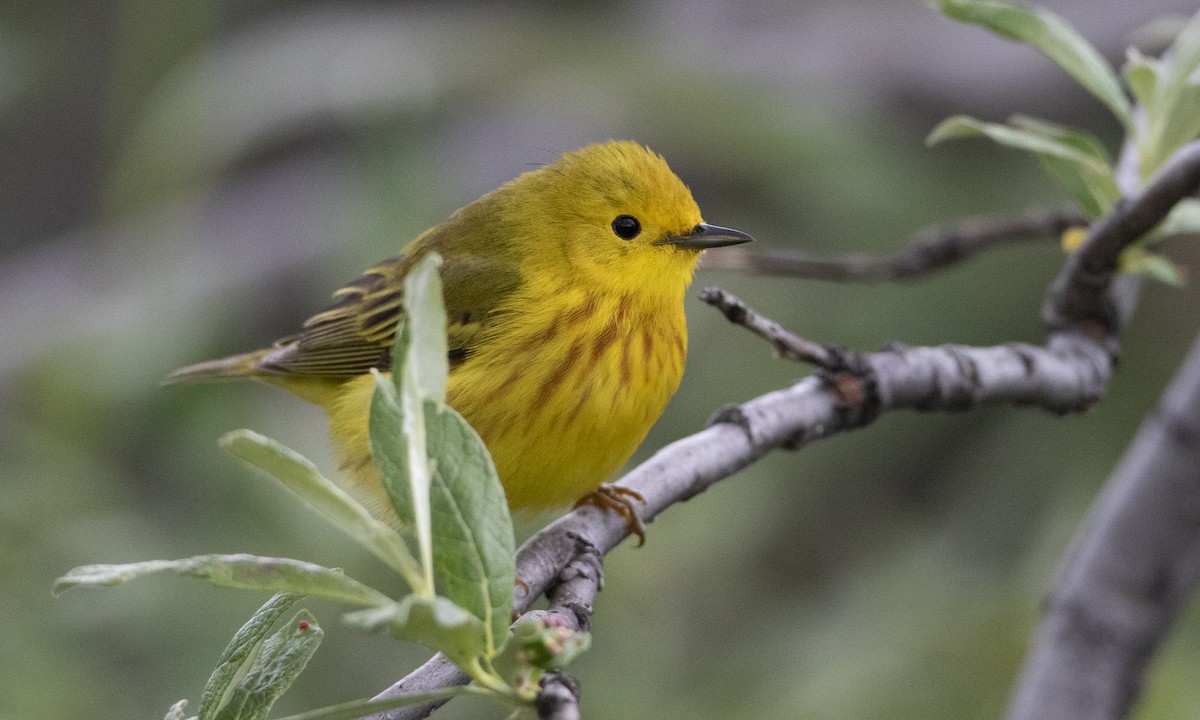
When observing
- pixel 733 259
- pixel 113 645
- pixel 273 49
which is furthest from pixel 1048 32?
pixel 273 49

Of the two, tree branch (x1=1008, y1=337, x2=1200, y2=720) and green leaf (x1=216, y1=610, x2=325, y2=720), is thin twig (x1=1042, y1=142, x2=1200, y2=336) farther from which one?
green leaf (x1=216, y1=610, x2=325, y2=720)

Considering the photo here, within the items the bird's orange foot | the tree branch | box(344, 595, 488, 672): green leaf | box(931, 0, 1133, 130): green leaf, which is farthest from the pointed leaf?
box(931, 0, 1133, 130): green leaf

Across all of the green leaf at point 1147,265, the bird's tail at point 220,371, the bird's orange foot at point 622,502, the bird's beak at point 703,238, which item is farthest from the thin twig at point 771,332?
the bird's tail at point 220,371

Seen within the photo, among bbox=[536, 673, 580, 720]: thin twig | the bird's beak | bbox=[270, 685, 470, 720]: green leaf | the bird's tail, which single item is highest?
the bird's tail

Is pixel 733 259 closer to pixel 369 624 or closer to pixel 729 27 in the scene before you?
pixel 369 624

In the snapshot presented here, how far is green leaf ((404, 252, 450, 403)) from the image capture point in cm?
102

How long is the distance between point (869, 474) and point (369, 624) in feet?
11.7

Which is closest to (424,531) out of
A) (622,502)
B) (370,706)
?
(370,706)

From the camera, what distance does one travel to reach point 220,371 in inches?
125

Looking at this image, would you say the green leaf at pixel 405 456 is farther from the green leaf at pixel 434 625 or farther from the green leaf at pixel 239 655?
the green leaf at pixel 239 655

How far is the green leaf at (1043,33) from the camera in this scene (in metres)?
1.98

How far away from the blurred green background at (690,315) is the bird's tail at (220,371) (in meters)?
0.32

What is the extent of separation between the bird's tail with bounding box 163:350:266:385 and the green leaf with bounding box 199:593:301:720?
1973 millimetres

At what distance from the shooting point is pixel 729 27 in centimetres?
586
